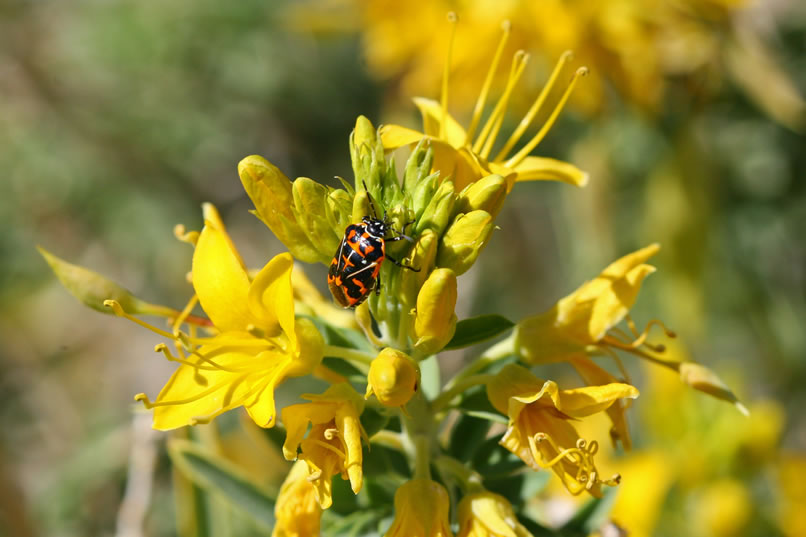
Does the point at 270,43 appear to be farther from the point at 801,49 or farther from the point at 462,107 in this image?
the point at 801,49

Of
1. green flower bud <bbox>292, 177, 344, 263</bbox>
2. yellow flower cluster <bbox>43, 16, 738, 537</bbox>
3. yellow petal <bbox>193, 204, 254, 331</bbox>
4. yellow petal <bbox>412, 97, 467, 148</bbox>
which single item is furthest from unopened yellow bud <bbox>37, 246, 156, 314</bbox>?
yellow petal <bbox>412, 97, 467, 148</bbox>

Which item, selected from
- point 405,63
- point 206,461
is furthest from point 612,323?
point 405,63

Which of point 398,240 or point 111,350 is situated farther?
point 111,350

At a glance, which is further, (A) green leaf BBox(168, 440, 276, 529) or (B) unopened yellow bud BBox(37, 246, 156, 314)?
(A) green leaf BBox(168, 440, 276, 529)

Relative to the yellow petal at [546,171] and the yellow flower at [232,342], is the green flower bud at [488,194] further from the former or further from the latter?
the yellow flower at [232,342]

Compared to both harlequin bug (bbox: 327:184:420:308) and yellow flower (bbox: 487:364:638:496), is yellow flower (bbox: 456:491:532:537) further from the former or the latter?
harlequin bug (bbox: 327:184:420:308)

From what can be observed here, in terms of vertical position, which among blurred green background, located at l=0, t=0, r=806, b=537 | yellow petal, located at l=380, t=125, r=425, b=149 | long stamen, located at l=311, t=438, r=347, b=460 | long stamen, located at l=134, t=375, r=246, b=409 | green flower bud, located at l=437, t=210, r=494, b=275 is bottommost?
blurred green background, located at l=0, t=0, r=806, b=537
